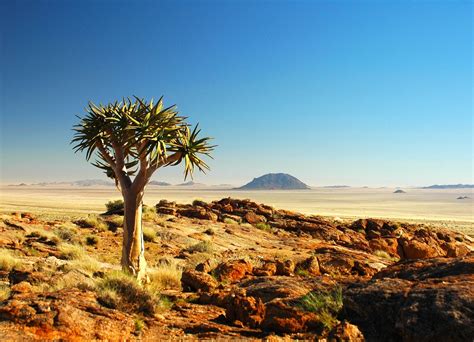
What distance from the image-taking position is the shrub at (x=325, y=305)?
626cm

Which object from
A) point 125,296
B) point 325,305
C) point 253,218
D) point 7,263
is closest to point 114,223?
point 7,263

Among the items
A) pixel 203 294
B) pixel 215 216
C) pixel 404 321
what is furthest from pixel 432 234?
pixel 404 321

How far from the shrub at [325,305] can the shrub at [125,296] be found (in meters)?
3.02

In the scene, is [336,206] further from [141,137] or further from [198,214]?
[141,137]

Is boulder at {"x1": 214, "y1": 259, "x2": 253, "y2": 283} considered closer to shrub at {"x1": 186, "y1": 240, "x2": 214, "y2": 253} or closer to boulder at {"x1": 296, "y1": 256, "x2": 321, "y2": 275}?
boulder at {"x1": 296, "y1": 256, "x2": 321, "y2": 275}

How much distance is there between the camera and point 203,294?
9266 millimetres

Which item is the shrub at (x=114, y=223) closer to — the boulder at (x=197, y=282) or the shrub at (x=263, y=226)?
the shrub at (x=263, y=226)

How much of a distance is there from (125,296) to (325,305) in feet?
12.9


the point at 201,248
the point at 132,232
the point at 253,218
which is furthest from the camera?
the point at 253,218

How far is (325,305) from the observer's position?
261 inches

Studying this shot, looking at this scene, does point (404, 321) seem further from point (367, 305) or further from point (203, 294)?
point (203, 294)

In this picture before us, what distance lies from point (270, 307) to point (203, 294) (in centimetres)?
277

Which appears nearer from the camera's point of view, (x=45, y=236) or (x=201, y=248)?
(x=45, y=236)

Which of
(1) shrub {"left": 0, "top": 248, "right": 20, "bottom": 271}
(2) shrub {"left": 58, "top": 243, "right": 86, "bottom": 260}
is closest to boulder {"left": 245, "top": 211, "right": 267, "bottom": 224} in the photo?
(2) shrub {"left": 58, "top": 243, "right": 86, "bottom": 260}
